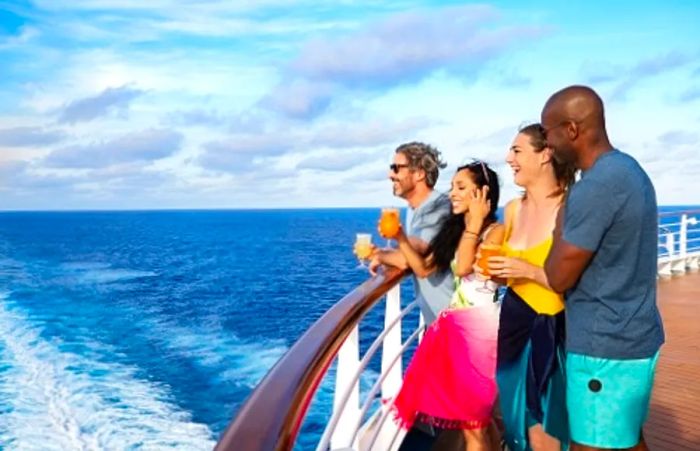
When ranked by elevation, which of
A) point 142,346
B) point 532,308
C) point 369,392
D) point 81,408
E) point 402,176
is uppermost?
point 402,176

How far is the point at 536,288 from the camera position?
65.4 inches

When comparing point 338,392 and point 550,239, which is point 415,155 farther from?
point 338,392

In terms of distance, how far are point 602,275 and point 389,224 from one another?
865 mm

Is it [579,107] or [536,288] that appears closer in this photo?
[579,107]

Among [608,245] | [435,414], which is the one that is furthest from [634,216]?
[435,414]

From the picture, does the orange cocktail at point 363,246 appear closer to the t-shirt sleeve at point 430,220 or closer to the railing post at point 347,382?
the t-shirt sleeve at point 430,220

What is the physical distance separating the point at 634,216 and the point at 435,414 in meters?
1.01

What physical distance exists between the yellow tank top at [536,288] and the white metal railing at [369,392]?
0.42 m

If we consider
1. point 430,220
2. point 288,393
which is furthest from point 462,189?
point 288,393

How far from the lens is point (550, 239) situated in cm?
164

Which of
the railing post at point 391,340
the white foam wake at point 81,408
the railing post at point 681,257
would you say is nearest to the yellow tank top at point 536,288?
the railing post at point 391,340

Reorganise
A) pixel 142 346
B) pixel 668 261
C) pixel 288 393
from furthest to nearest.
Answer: pixel 142 346 → pixel 668 261 → pixel 288 393

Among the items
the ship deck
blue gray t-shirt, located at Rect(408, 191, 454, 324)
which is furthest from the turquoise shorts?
the ship deck

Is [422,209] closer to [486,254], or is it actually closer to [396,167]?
[396,167]
